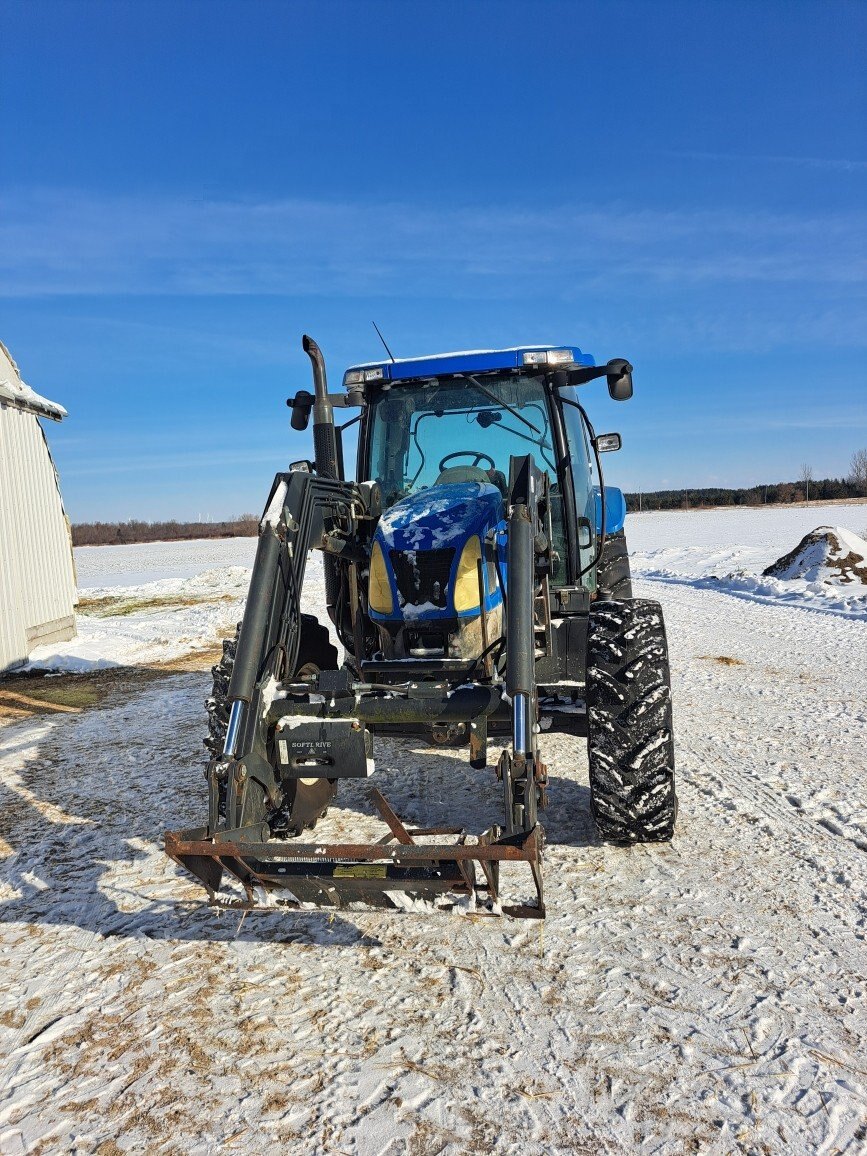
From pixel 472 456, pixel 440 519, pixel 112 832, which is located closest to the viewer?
pixel 440 519

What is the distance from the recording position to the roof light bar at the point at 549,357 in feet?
15.5

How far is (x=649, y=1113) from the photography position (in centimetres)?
218

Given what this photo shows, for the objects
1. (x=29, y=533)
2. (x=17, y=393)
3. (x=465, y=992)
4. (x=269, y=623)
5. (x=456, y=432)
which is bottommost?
(x=465, y=992)

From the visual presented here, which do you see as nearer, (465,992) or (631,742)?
(465,992)

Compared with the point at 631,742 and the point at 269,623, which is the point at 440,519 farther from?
the point at 631,742

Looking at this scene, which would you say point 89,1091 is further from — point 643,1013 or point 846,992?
point 846,992

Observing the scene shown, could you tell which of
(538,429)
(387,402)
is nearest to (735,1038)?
(538,429)

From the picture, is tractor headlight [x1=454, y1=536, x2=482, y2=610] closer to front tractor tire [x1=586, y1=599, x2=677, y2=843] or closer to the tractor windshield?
front tractor tire [x1=586, y1=599, x2=677, y2=843]

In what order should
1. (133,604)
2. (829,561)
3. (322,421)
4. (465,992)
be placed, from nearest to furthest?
(465,992) < (322,421) < (829,561) < (133,604)

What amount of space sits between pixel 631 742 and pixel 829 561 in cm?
1257

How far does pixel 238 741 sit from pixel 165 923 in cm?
81

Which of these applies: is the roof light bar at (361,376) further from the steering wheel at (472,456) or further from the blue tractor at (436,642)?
the steering wheel at (472,456)

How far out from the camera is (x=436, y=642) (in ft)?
13.4

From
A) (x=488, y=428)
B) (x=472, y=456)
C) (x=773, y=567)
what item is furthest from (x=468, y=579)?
(x=773, y=567)
